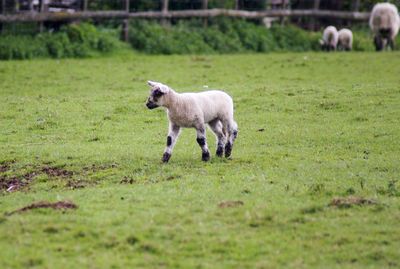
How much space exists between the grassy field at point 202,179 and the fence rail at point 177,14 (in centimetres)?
569

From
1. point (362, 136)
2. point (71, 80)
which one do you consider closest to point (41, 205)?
point (362, 136)

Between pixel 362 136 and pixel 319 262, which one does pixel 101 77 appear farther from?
pixel 319 262

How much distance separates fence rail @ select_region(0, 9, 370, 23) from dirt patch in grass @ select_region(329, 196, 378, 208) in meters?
20.7

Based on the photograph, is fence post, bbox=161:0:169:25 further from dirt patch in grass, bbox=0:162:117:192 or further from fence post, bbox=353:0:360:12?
dirt patch in grass, bbox=0:162:117:192

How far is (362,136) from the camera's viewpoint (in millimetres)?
16672

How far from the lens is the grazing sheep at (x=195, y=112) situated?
13.9 meters

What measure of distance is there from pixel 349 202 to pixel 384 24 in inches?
921

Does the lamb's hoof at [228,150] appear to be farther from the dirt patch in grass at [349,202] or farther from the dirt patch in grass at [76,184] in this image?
the dirt patch in grass at [349,202]

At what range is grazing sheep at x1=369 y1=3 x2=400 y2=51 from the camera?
33.4 meters

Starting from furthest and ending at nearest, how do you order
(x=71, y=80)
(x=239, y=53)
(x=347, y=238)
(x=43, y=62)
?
(x=239, y=53), (x=43, y=62), (x=71, y=80), (x=347, y=238)

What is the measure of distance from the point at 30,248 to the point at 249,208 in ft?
9.64

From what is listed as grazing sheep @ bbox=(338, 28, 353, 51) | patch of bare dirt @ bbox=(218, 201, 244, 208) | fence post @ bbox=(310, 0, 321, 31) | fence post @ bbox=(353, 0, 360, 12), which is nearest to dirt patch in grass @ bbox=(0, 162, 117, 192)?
patch of bare dirt @ bbox=(218, 201, 244, 208)

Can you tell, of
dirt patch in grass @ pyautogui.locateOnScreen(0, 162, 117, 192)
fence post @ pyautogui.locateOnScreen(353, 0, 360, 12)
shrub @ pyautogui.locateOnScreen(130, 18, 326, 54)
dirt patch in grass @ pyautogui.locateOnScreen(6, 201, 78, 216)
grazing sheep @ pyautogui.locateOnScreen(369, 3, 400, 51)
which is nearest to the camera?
dirt patch in grass @ pyautogui.locateOnScreen(6, 201, 78, 216)

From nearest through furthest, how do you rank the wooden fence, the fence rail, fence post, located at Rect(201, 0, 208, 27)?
the fence rail, the wooden fence, fence post, located at Rect(201, 0, 208, 27)
